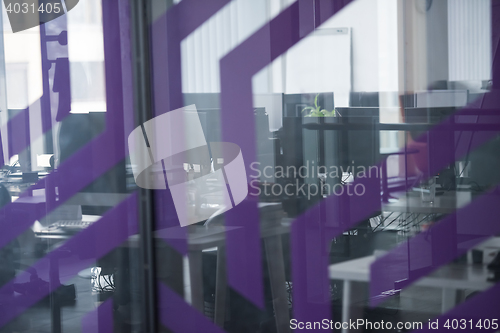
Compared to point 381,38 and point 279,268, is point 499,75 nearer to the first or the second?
point 381,38

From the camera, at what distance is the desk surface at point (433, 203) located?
2256mm

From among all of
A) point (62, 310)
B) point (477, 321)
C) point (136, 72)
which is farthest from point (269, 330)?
point (136, 72)

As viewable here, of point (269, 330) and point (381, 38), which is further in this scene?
point (269, 330)

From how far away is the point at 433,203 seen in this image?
2277 millimetres

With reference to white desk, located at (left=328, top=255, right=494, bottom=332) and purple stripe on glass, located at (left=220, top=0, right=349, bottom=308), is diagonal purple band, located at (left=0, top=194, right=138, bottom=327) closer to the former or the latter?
purple stripe on glass, located at (left=220, top=0, right=349, bottom=308)

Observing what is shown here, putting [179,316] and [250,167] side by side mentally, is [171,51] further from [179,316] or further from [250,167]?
[179,316]

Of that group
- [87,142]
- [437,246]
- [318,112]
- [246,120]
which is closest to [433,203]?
[437,246]

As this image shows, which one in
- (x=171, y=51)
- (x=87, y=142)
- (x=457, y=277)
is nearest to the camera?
(x=457, y=277)

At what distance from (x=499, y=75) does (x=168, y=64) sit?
1.26m

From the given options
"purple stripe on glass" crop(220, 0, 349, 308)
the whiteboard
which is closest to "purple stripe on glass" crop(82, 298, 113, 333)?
"purple stripe on glass" crop(220, 0, 349, 308)

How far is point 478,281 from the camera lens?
88.8 inches

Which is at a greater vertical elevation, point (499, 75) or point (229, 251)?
point (499, 75)

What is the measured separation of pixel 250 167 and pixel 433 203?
0.70 metres

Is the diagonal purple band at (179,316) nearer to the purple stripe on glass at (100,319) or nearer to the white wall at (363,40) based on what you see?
the purple stripe on glass at (100,319)
